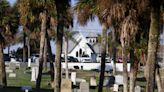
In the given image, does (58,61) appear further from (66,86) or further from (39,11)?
(39,11)

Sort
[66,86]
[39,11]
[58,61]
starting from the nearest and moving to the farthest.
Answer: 1. [58,61]
2. [66,86]
3. [39,11]

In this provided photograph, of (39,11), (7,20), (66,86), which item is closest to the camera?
(66,86)

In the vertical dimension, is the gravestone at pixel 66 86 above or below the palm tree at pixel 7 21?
below

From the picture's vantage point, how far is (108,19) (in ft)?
71.8

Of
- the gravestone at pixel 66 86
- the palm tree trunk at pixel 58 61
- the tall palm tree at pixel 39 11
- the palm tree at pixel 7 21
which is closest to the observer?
the palm tree trunk at pixel 58 61

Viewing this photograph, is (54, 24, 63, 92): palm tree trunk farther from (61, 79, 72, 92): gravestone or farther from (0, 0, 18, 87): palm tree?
(0, 0, 18, 87): palm tree

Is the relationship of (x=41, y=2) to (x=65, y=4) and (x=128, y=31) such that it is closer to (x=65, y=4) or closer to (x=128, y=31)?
(x=65, y=4)

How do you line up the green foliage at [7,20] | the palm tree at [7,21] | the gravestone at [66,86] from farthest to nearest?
the green foliage at [7,20]
the palm tree at [7,21]
the gravestone at [66,86]

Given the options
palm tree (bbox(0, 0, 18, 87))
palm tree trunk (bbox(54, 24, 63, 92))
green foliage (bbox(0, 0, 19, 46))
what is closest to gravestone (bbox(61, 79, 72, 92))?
palm tree (bbox(0, 0, 18, 87))

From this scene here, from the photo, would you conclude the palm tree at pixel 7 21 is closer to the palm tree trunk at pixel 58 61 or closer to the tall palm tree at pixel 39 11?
the tall palm tree at pixel 39 11

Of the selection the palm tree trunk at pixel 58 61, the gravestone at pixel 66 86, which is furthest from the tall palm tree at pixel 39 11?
the gravestone at pixel 66 86

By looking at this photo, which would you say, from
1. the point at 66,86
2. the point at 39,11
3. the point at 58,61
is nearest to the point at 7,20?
the point at 39,11

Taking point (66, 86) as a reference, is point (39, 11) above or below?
above

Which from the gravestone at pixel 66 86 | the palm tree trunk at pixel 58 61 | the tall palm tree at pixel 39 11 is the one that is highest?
the tall palm tree at pixel 39 11
